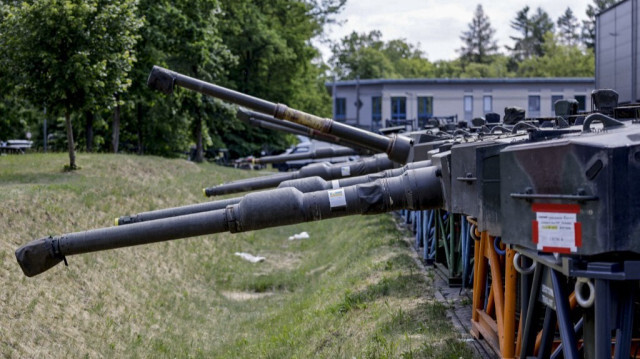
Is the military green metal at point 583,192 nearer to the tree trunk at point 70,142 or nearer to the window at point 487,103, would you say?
the tree trunk at point 70,142

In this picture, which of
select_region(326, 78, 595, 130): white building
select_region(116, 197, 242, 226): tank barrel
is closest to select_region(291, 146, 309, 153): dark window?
select_region(326, 78, 595, 130): white building

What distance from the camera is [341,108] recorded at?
2702 inches

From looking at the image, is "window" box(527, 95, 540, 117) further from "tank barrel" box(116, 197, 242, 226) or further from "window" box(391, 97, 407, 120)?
"tank barrel" box(116, 197, 242, 226)

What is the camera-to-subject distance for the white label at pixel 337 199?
792 cm

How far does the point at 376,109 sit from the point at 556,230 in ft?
201

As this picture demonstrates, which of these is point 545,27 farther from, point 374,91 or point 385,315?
point 385,315

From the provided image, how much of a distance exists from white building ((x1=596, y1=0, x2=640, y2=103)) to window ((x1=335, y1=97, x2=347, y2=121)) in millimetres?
27532

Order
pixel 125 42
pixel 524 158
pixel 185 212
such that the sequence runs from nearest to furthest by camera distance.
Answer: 1. pixel 524 158
2. pixel 185 212
3. pixel 125 42

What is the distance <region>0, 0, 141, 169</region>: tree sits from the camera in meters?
22.4

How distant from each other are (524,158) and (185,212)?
4924 millimetres

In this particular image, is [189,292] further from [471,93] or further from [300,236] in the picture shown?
[471,93]

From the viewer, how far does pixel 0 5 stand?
2470cm

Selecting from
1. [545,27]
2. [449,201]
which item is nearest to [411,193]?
[449,201]

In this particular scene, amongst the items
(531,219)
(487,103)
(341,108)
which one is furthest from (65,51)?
(341,108)
